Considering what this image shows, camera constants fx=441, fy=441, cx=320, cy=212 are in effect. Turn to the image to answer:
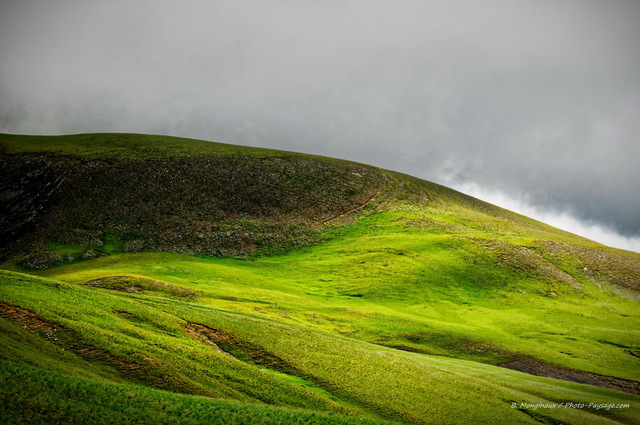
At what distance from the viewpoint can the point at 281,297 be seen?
62.1 meters

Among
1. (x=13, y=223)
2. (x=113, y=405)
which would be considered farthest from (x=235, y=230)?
(x=113, y=405)

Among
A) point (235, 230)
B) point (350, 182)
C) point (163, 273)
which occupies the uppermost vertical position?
point (350, 182)

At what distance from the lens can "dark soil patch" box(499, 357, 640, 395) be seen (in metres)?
44.1

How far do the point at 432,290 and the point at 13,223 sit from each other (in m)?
83.6

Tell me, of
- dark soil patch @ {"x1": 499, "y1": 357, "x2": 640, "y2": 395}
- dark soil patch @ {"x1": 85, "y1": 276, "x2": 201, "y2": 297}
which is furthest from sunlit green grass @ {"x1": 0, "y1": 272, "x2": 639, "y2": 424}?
dark soil patch @ {"x1": 85, "y1": 276, "x2": 201, "y2": 297}

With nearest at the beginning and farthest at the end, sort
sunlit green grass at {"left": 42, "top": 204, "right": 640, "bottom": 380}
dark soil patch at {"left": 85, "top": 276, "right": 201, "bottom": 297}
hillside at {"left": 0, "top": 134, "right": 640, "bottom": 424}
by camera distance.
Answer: hillside at {"left": 0, "top": 134, "right": 640, "bottom": 424} < sunlit green grass at {"left": 42, "top": 204, "right": 640, "bottom": 380} < dark soil patch at {"left": 85, "top": 276, "right": 201, "bottom": 297}

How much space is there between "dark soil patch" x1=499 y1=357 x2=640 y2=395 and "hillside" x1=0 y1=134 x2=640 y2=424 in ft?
0.91

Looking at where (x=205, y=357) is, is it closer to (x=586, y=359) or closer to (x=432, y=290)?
(x=586, y=359)

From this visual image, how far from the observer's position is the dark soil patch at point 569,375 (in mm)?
44062

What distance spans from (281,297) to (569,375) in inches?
1406

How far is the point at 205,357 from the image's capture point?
29922mm

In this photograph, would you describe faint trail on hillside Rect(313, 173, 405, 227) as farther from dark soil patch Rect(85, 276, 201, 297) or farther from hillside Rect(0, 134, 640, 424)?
dark soil patch Rect(85, 276, 201, 297)

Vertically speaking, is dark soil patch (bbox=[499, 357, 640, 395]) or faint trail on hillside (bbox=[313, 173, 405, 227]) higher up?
faint trail on hillside (bbox=[313, 173, 405, 227])

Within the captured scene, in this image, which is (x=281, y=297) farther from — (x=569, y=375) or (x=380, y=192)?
(x=380, y=192)
